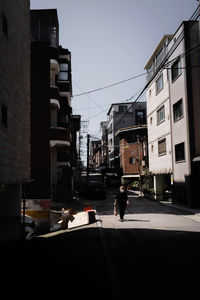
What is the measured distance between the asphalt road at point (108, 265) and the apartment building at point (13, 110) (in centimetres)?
215

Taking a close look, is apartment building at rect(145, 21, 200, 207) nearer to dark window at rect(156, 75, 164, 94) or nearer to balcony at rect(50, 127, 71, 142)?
dark window at rect(156, 75, 164, 94)

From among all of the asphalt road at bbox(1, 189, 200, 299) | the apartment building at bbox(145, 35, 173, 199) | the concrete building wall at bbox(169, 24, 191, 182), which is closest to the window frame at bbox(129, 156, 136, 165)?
the apartment building at bbox(145, 35, 173, 199)

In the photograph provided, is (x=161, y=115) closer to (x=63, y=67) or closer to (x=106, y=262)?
(x=63, y=67)

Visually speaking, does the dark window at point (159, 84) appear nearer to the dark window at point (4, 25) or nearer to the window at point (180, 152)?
the window at point (180, 152)

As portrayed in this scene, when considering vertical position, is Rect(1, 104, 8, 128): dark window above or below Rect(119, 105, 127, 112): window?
below

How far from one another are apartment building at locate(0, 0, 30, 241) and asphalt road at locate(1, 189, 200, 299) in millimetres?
2147

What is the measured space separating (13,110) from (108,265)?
597 cm

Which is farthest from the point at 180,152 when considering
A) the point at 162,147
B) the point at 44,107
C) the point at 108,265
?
the point at 108,265

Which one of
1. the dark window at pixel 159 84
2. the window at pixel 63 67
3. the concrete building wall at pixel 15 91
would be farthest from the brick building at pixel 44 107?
the dark window at pixel 159 84

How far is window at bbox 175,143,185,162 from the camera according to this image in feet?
74.0

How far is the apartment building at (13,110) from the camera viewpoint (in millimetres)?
8461

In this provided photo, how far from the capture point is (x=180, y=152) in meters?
23.2

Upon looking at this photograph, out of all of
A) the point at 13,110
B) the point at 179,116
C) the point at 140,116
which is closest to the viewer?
the point at 13,110

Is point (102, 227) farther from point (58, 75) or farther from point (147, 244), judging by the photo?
point (58, 75)
